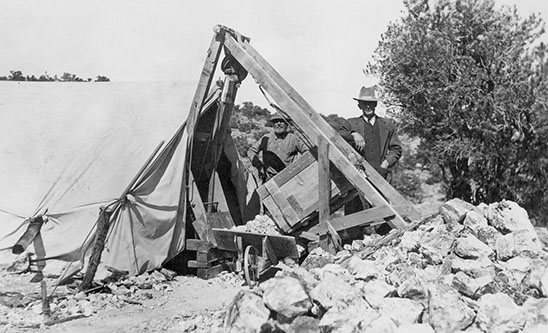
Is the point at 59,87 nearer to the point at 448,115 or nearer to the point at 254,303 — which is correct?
the point at 254,303

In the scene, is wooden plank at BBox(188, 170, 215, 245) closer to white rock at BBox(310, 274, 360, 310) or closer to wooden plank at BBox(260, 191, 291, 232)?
wooden plank at BBox(260, 191, 291, 232)

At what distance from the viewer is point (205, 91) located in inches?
295

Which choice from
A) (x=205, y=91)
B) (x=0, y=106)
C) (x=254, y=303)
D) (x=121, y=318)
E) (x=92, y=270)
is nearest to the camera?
(x=254, y=303)

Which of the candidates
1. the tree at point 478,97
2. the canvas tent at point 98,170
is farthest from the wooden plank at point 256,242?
the tree at point 478,97

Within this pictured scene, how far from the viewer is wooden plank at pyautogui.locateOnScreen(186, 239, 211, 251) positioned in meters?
7.18

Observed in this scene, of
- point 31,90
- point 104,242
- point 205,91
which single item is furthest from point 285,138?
point 31,90

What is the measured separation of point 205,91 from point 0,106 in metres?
3.10

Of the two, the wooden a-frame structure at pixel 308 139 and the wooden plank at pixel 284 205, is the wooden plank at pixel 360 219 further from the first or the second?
the wooden plank at pixel 284 205

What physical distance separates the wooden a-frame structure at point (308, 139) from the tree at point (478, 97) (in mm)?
3819

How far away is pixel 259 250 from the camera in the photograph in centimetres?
650

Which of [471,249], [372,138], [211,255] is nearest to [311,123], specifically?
[372,138]

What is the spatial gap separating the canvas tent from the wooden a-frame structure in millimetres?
277

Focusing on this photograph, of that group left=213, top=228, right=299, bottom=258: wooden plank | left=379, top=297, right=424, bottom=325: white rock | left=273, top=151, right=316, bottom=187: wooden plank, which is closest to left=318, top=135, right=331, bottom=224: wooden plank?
left=273, top=151, right=316, bottom=187: wooden plank

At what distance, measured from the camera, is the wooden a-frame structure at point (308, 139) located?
6.21m
